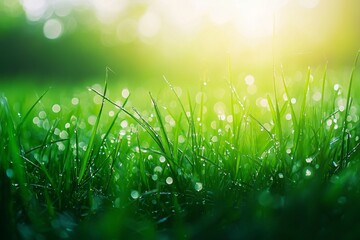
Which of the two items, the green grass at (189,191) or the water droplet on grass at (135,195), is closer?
the green grass at (189,191)

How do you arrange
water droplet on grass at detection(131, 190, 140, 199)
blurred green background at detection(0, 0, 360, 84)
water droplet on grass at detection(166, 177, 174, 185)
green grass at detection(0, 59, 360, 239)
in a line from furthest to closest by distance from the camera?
1. blurred green background at detection(0, 0, 360, 84)
2. water droplet on grass at detection(166, 177, 174, 185)
3. water droplet on grass at detection(131, 190, 140, 199)
4. green grass at detection(0, 59, 360, 239)

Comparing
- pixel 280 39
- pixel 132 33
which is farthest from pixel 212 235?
pixel 132 33

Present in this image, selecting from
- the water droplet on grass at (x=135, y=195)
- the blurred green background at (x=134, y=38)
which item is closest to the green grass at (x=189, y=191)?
the water droplet on grass at (x=135, y=195)

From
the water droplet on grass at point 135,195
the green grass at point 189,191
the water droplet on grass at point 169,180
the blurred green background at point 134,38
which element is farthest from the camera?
the blurred green background at point 134,38

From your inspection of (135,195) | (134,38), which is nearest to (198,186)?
(135,195)

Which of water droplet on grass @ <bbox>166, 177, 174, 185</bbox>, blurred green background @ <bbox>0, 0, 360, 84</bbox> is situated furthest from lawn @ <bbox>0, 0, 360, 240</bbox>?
blurred green background @ <bbox>0, 0, 360, 84</bbox>

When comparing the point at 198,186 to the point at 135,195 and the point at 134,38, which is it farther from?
the point at 134,38

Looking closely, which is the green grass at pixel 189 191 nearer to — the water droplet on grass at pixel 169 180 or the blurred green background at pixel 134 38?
the water droplet on grass at pixel 169 180

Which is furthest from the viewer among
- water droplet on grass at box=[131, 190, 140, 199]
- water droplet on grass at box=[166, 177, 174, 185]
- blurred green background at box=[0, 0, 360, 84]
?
blurred green background at box=[0, 0, 360, 84]

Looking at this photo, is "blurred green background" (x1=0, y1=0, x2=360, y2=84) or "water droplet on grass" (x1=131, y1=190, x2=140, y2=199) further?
"blurred green background" (x1=0, y1=0, x2=360, y2=84)

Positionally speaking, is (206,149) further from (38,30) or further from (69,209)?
(38,30)

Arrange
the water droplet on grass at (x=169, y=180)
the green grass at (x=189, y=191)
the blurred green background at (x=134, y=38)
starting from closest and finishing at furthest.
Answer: the green grass at (x=189, y=191) < the water droplet on grass at (x=169, y=180) < the blurred green background at (x=134, y=38)

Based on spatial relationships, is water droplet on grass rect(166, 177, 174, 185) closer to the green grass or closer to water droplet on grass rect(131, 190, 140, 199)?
the green grass
